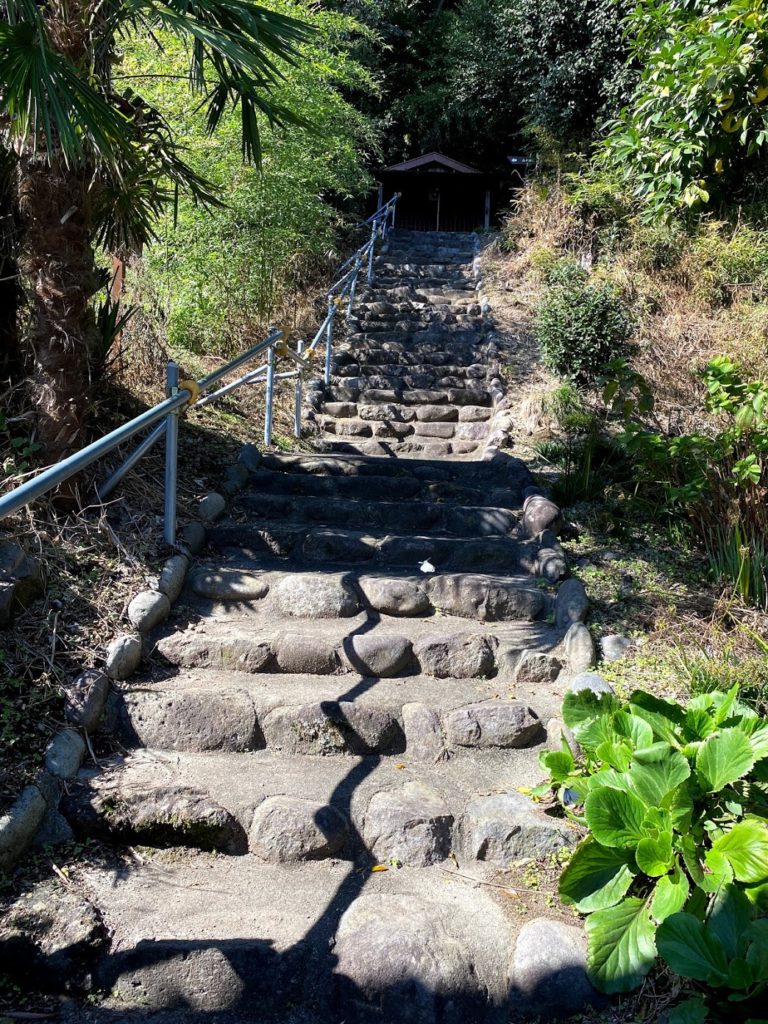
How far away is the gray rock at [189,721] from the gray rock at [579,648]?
1.36 meters

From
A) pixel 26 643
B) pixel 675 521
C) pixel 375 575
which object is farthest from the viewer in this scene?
pixel 675 521

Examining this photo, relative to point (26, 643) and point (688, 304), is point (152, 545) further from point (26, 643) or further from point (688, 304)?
point (688, 304)

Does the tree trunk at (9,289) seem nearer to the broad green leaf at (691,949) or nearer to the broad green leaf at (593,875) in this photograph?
the broad green leaf at (593,875)

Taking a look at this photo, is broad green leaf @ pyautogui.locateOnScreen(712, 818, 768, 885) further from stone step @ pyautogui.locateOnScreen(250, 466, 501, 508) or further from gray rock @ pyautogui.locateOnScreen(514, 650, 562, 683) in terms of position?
stone step @ pyautogui.locateOnScreen(250, 466, 501, 508)

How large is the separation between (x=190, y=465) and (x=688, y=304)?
529 cm

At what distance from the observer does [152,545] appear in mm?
3684

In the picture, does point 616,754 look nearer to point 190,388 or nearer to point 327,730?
point 327,730

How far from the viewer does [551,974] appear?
213cm

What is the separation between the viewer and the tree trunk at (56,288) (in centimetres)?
349

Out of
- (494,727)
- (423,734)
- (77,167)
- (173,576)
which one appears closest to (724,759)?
(494,727)

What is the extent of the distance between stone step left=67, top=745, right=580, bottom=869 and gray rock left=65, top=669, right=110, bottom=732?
0.61ft

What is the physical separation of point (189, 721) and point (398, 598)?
3.85ft

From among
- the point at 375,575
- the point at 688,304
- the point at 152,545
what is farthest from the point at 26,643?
the point at 688,304

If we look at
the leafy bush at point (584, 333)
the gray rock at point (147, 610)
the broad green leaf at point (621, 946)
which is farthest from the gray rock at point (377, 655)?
the leafy bush at point (584, 333)
